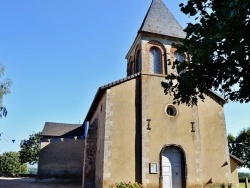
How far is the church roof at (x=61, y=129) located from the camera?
29.6 m

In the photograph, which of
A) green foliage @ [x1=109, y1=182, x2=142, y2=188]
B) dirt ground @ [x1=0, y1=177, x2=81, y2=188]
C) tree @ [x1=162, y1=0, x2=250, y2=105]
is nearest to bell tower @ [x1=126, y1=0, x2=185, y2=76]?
green foliage @ [x1=109, y1=182, x2=142, y2=188]

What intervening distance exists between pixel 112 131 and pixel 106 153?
1229 mm

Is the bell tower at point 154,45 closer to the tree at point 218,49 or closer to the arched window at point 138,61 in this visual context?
the arched window at point 138,61

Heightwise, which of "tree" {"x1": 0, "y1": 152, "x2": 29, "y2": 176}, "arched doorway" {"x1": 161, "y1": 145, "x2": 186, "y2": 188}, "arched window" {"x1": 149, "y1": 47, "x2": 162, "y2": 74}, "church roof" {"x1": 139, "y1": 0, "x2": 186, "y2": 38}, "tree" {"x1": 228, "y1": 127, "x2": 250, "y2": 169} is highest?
"church roof" {"x1": 139, "y1": 0, "x2": 186, "y2": 38}

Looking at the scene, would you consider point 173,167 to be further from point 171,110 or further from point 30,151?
point 30,151

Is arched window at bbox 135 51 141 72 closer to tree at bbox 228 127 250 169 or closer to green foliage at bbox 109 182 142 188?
green foliage at bbox 109 182 142 188

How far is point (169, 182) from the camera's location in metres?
13.6

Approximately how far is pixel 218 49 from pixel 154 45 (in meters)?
11.1

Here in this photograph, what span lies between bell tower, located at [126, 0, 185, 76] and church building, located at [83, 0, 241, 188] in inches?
2.6

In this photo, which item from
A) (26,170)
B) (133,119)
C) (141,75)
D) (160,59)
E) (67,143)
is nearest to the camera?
(133,119)

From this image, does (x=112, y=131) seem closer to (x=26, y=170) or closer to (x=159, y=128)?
(x=159, y=128)

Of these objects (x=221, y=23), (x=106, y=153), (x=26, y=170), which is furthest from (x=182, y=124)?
(x=26, y=170)

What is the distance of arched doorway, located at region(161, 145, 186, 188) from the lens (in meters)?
13.6

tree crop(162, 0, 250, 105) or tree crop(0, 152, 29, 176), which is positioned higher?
tree crop(162, 0, 250, 105)
